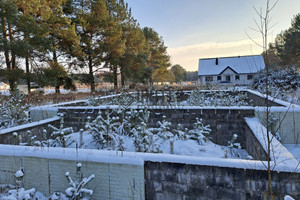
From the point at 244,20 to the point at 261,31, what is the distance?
0.56m

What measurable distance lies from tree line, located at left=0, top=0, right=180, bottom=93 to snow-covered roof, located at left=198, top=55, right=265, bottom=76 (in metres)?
12.4

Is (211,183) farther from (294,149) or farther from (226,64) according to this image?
(226,64)

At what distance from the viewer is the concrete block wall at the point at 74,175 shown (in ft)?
7.82

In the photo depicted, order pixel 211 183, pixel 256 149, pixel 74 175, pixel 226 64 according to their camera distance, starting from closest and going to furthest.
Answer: pixel 211 183 < pixel 74 175 < pixel 256 149 < pixel 226 64

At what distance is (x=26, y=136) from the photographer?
4289mm

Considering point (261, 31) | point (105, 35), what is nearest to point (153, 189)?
point (261, 31)

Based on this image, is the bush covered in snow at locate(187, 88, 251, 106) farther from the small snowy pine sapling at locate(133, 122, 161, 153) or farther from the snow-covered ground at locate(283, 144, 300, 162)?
the small snowy pine sapling at locate(133, 122, 161, 153)

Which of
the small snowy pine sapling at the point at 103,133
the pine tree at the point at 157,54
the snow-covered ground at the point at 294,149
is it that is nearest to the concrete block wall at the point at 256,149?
the snow-covered ground at the point at 294,149

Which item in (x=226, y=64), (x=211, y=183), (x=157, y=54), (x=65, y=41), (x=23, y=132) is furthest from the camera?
(x=157, y=54)

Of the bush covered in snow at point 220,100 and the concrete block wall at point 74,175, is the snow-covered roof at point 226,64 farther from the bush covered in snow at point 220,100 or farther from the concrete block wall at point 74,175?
the concrete block wall at point 74,175

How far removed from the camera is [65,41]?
45.1ft

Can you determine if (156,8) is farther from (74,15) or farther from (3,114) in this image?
(3,114)

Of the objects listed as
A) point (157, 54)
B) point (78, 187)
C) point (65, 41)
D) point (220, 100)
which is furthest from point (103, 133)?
point (157, 54)

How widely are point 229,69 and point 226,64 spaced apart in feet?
5.70
